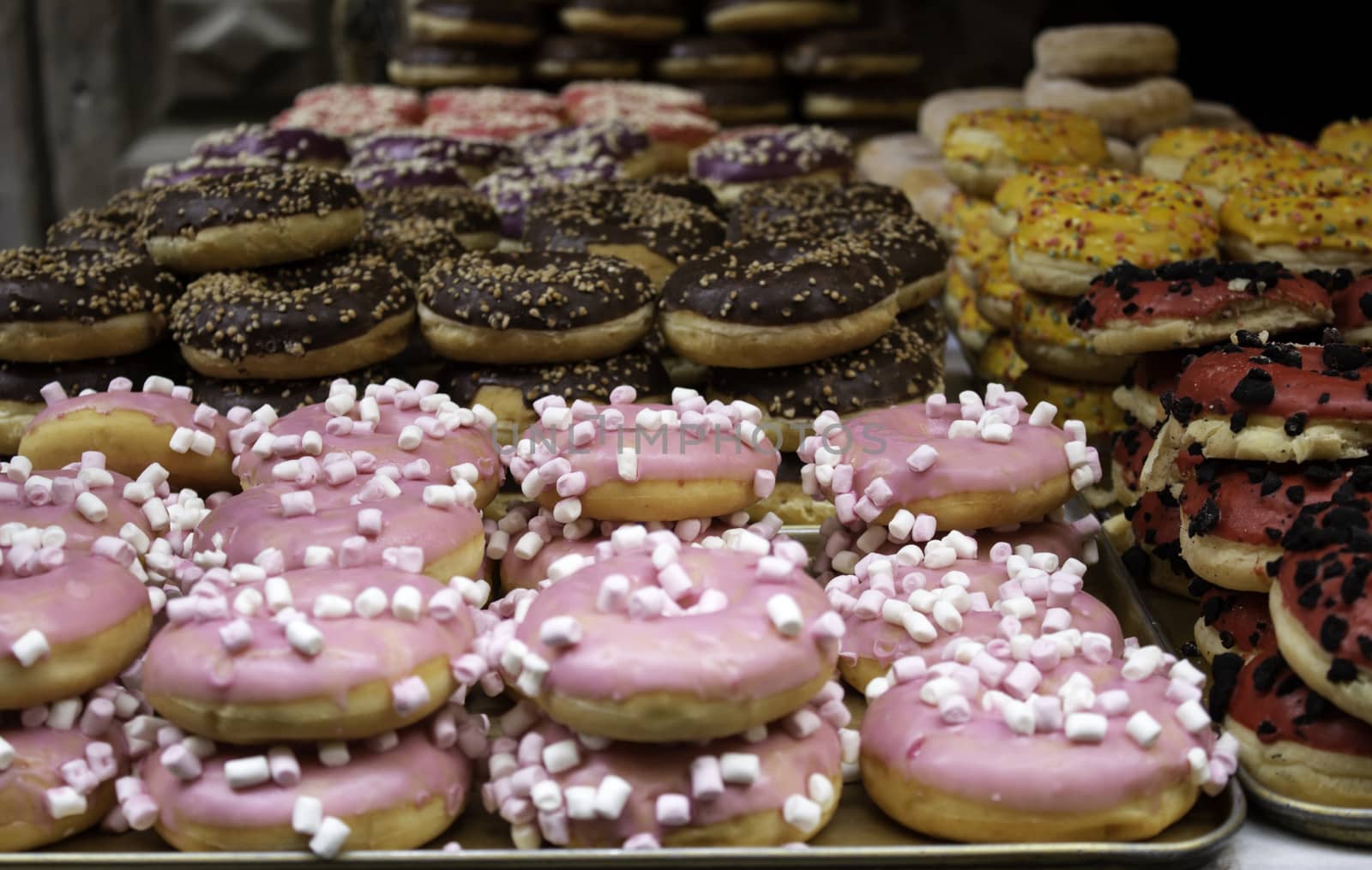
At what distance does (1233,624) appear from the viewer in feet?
6.57

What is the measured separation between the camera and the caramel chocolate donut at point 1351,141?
382cm

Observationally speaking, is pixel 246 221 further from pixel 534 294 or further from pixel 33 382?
pixel 534 294

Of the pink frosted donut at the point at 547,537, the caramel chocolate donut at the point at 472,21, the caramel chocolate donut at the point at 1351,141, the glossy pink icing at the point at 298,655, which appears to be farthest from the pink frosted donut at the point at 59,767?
the caramel chocolate donut at the point at 472,21

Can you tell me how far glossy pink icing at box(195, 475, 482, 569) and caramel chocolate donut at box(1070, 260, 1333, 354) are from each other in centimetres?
141

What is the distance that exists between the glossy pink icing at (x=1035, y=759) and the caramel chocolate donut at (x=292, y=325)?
4.95 feet

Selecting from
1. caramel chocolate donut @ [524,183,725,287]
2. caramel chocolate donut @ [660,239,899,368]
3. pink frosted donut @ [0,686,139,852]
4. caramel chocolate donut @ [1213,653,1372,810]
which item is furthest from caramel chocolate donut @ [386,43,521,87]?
caramel chocolate donut @ [1213,653,1372,810]

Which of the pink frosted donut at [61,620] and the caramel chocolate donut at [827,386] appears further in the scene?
the caramel chocolate donut at [827,386]

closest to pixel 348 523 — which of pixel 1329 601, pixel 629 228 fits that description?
pixel 1329 601

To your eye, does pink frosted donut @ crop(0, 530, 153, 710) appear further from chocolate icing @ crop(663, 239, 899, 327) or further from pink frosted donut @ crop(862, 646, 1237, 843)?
chocolate icing @ crop(663, 239, 899, 327)

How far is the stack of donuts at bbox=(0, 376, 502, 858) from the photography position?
1498 mm

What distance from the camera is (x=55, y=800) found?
5.17 ft

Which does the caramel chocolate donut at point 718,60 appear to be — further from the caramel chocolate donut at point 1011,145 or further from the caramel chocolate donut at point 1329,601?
the caramel chocolate donut at point 1329,601

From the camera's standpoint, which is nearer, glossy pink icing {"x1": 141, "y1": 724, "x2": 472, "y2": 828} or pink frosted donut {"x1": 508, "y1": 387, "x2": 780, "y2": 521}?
glossy pink icing {"x1": 141, "y1": 724, "x2": 472, "y2": 828}

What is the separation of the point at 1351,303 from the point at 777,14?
491 cm
